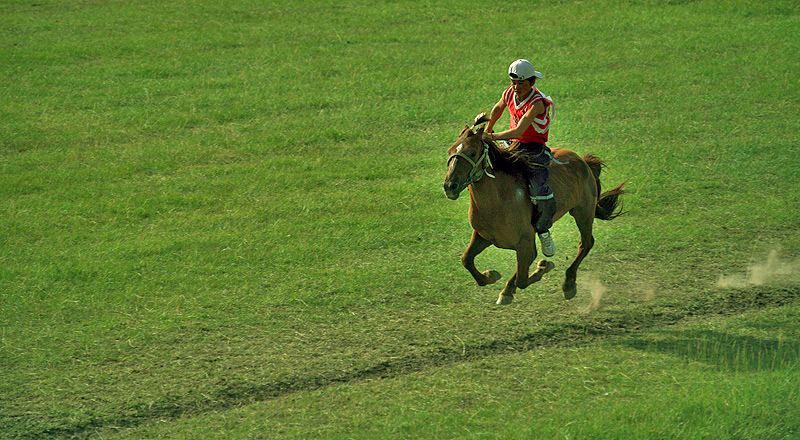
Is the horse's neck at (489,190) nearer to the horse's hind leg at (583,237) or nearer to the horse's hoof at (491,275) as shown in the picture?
the horse's hoof at (491,275)

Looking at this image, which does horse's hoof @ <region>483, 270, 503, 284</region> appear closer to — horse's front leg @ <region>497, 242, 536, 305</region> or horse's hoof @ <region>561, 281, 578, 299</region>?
horse's front leg @ <region>497, 242, 536, 305</region>

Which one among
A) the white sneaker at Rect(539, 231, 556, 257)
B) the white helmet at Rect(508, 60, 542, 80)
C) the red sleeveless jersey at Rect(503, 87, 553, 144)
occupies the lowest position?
the white sneaker at Rect(539, 231, 556, 257)

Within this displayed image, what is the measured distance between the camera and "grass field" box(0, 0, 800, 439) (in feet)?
27.2

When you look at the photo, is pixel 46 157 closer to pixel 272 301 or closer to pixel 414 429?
pixel 272 301

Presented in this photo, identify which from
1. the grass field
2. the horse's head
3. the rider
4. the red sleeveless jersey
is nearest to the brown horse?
the horse's head

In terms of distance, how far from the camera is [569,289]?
1027 centimetres

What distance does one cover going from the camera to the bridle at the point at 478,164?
8492 millimetres

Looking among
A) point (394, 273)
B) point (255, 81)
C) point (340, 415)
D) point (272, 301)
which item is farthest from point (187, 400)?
point (255, 81)

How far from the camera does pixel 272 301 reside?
10539mm

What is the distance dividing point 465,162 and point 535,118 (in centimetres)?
131

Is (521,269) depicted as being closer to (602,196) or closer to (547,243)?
(547,243)

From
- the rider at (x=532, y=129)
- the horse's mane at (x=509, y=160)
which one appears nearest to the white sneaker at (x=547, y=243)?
the rider at (x=532, y=129)

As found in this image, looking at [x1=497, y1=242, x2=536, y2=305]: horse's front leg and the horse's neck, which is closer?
the horse's neck

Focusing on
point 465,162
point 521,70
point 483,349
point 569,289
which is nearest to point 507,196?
point 465,162
